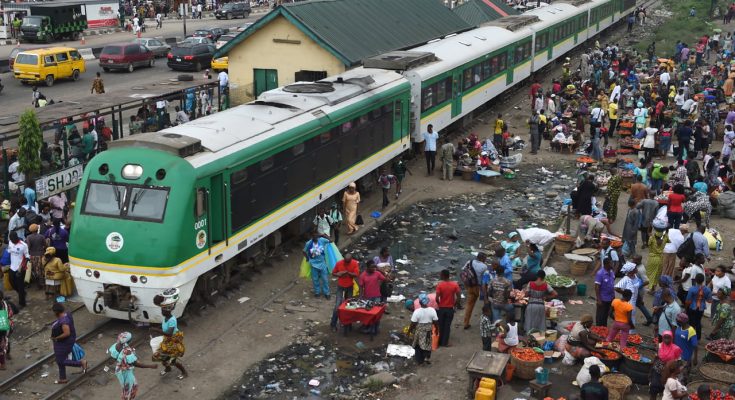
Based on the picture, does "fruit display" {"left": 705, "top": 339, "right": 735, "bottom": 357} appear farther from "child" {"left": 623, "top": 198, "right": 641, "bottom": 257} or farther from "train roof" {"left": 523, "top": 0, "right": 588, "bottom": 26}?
"train roof" {"left": 523, "top": 0, "right": 588, "bottom": 26}

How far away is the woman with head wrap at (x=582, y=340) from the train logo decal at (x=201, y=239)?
5.97 meters

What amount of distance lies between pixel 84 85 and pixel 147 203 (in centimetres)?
2752

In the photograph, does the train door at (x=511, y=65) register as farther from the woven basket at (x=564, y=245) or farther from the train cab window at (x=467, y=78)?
the woven basket at (x=564, y=245)

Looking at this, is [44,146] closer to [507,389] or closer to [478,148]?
[478,148]

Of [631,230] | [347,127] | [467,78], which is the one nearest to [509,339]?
[631,230]

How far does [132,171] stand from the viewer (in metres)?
14.4

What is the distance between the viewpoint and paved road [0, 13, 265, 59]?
5269cm

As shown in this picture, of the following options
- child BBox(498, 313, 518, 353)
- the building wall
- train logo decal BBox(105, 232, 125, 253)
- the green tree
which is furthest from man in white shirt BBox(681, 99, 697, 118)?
train logo decal BBox(105, 232, 125, 253)

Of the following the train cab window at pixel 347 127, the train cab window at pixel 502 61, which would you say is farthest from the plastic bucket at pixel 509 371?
the train cab window at pixel 502 61

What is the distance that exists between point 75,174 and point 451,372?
1051cm

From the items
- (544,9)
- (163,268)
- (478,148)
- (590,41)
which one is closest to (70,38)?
(544,9)

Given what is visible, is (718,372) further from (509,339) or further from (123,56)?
(123,56)

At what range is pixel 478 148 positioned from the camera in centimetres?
2692

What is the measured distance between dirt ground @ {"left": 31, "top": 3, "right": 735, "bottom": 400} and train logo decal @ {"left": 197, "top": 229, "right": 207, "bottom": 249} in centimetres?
145
